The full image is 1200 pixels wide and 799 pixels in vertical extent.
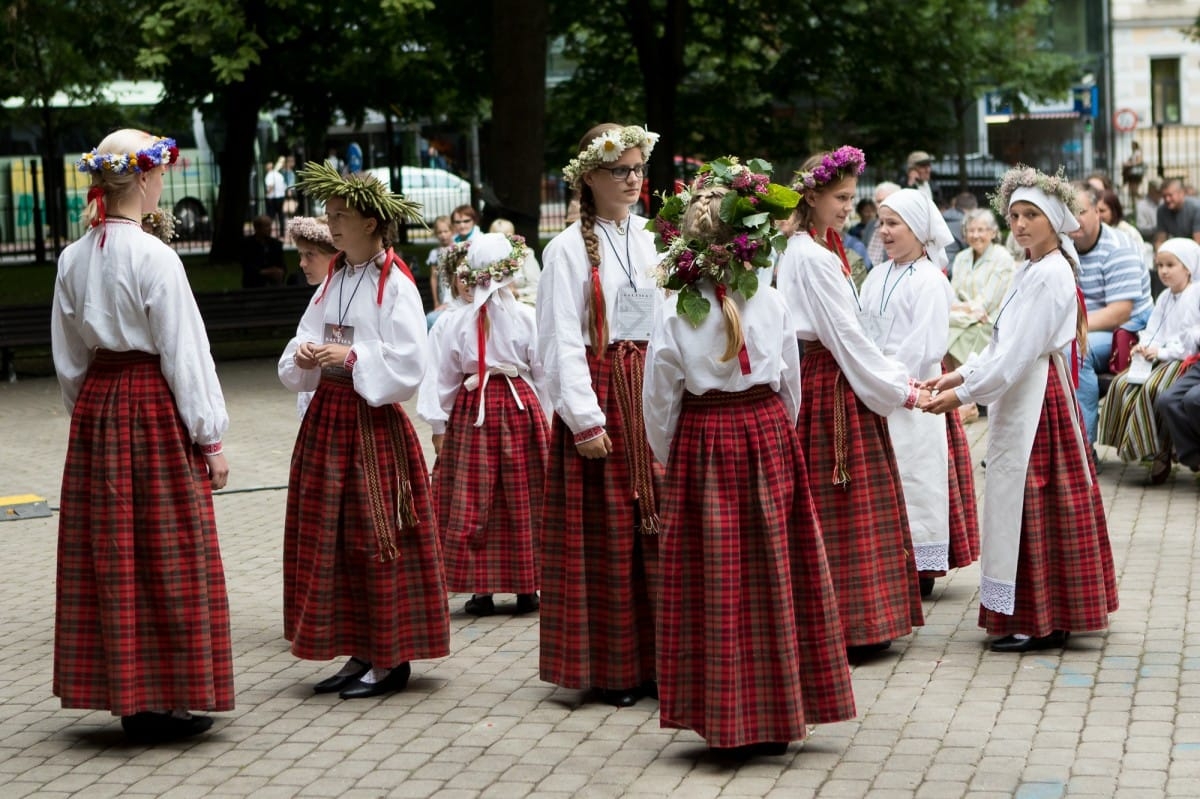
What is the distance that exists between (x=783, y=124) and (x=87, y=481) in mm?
19726

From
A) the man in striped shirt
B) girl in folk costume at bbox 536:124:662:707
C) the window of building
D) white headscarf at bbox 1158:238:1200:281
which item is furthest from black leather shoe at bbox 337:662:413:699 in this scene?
the window of building

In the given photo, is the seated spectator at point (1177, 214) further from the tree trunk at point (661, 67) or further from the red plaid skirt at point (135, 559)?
the red plaid skirt at point (135, 559)

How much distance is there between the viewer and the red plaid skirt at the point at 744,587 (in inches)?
231

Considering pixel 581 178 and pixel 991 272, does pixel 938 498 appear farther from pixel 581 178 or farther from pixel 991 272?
pixel 991 272

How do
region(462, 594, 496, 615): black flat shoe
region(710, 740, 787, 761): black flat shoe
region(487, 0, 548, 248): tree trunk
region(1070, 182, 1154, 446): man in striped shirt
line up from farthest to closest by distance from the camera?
1. region(487, 0, 548, 248): tree trunk
2. region(1070, 182, 1154, 446): man in striped shirt
3. region(462, 594, 496, 615): black flat shoe
4. region(710, 740, 787, 761): black flat shoe

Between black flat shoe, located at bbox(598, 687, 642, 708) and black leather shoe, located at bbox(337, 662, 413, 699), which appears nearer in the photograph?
black flat shoe, located at bbox(598, 687, 642, 708)

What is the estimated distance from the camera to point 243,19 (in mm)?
19125

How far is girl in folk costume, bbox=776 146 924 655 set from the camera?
284 inches

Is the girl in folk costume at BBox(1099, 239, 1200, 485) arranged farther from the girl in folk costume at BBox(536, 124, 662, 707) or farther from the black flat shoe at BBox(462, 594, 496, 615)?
the girl in folk costume at BBox(536, 124, 662, 707)

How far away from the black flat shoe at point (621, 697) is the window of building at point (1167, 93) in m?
53.5

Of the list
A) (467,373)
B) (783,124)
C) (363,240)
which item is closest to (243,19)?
(783,124)

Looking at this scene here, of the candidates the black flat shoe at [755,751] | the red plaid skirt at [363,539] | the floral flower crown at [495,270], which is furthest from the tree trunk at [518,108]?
the black flat shoe at [755,751]

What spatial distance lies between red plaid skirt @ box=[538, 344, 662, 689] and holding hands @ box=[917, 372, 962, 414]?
1404mm

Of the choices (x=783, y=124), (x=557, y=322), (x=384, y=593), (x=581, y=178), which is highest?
(x=783, y=124)
